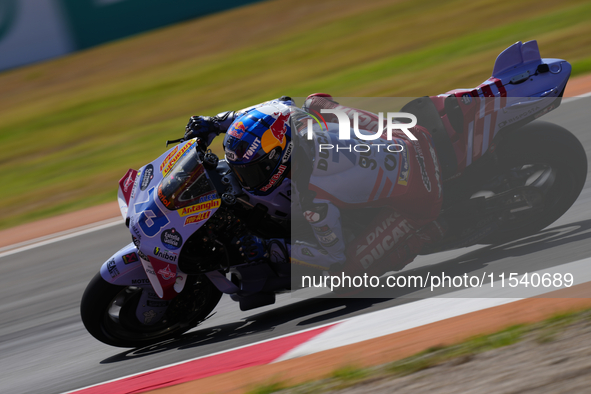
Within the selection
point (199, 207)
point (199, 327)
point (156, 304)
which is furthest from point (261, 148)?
point (199, 327)

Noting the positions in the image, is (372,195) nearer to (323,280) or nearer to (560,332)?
(323,280)

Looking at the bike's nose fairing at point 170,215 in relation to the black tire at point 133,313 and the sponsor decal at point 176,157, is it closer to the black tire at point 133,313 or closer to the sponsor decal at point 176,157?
the sponsor decal at point 176,157

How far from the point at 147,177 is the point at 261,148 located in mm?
888

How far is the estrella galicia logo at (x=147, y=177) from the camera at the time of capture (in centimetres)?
421

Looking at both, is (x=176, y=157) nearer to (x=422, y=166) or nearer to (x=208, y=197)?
(x=208, y=197)

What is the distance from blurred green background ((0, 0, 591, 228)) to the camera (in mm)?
10742

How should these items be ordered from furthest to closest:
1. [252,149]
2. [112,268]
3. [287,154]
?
[112,268], [287,154], [252,149]

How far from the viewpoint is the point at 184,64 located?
17.1 m

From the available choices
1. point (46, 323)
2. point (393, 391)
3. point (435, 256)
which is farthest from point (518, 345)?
point (46, 323)

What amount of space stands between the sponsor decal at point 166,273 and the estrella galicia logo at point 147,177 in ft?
1.82

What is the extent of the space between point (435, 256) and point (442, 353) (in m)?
1.87

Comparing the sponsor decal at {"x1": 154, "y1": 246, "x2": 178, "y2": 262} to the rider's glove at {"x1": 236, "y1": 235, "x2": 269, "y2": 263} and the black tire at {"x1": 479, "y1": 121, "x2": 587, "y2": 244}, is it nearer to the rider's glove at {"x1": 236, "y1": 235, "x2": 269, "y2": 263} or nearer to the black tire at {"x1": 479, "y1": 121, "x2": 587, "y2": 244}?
the rider's glove at {"x1": 236, "y1": 235, "x2": 269, "y2": 263}

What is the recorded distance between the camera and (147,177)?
167 inches

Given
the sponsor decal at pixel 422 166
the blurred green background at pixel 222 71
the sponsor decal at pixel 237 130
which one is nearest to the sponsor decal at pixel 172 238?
the sponsor decal at pixel 237 130
